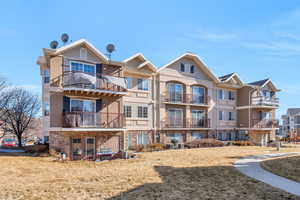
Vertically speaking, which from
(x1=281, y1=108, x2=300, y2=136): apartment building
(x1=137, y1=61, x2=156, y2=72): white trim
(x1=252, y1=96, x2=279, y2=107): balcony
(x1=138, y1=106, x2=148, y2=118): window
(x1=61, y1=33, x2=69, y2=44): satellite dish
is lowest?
(x1=281, y1=108, x2=300, y2=136): apartment building

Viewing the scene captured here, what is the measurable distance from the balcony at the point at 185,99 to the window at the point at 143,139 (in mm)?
4824

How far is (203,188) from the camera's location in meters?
8.17

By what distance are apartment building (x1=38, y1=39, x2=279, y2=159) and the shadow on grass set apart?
918 cm

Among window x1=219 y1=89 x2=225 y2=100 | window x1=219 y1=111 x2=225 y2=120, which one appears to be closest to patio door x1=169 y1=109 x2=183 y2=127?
window x1=219 y1=111 x2=225 y2=120

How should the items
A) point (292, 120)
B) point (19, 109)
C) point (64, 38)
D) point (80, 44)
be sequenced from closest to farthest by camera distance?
point (80, 44) → point (64, 38) → point (19, 109) → point (292, 120)

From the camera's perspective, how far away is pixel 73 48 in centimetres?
1781

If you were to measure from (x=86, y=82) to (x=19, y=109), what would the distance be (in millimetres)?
20054

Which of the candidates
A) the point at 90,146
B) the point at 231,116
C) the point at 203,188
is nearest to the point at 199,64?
the point at 231,116

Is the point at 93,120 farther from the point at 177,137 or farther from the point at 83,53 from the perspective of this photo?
the point at 177,137

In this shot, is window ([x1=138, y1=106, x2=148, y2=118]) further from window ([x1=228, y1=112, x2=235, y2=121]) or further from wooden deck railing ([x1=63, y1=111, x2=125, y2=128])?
A: window ([x1=228, y1=112, x2=235, y2=121])

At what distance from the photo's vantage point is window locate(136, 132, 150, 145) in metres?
23.3

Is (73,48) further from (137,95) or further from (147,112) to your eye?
(147,112)

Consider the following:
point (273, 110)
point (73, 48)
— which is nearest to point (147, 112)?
point (73, 48)

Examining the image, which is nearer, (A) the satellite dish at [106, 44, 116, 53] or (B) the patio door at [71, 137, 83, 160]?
(B) the patio door at [71, 137, 83, 160]
